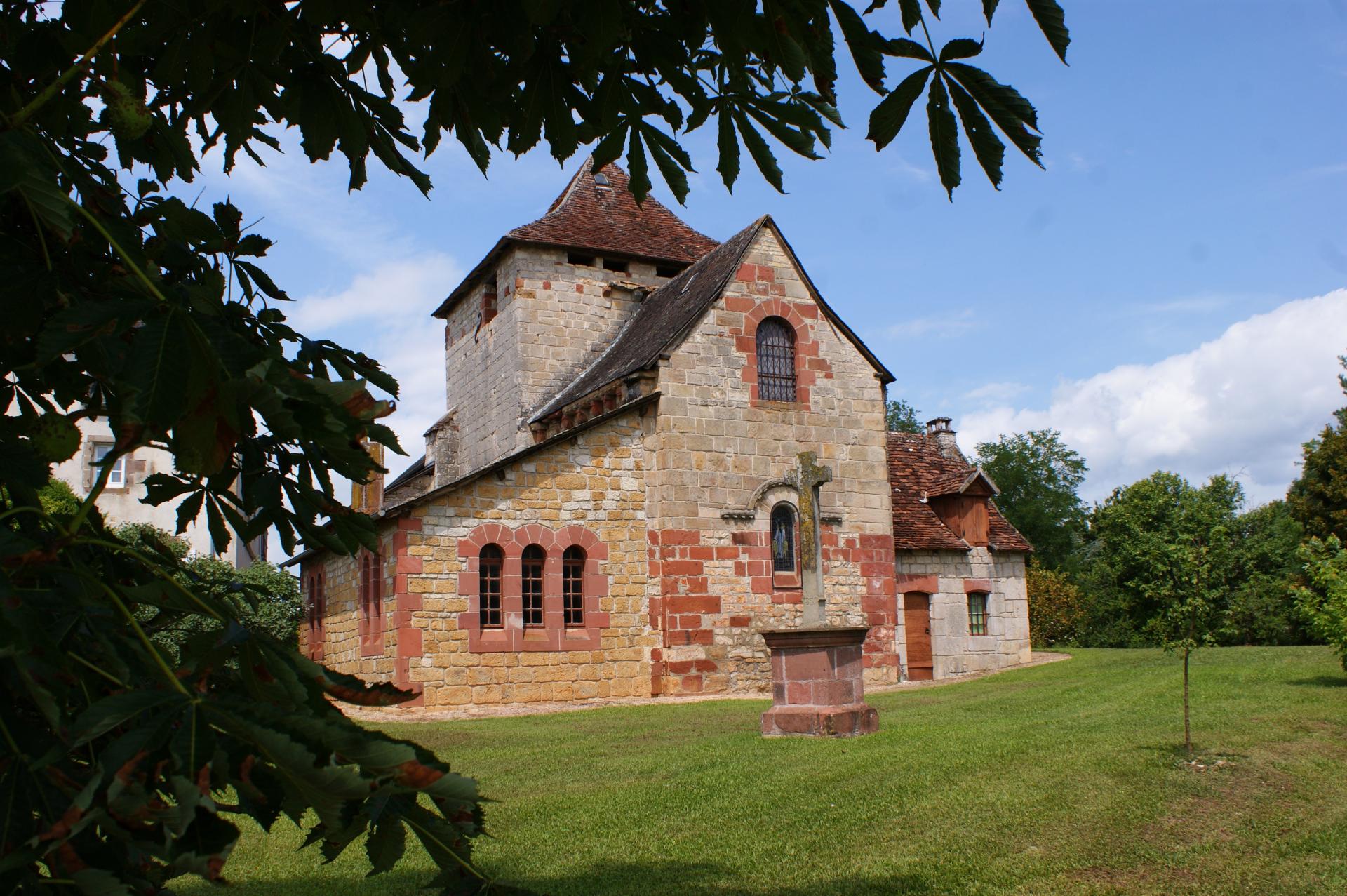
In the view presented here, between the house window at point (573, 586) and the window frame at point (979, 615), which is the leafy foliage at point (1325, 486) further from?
the house window at point (573, 586)

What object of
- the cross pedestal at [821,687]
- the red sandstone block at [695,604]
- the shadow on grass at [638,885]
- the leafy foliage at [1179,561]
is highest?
the leafy foliage at [1179,561]

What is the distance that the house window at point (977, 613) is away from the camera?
2425 cm

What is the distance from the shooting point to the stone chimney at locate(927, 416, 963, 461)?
27.1m

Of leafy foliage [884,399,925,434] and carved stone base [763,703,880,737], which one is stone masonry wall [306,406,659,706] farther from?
leafy foliage [884,399,925,434]

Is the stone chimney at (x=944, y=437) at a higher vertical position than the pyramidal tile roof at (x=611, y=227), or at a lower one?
lower

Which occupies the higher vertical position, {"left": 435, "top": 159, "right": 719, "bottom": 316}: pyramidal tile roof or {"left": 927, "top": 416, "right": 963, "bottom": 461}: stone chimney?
{"left": 435, "top": 159, "right": 719, "bottom": 316}: pyramidal tile roof

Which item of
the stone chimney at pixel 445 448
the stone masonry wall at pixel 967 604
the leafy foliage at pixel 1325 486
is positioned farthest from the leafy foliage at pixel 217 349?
the leafy foliage at pixel 1325 486

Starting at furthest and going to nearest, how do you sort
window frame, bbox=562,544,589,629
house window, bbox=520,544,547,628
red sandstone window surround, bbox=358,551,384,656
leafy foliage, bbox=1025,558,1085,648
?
1. leafy foliage, bbox=1025,558,1085,648
2. window frame, bbox=562,544,589,629
3. house window, bbox=520,544,547,628
4. red sandstone window surround, bbox=358,551,384,656

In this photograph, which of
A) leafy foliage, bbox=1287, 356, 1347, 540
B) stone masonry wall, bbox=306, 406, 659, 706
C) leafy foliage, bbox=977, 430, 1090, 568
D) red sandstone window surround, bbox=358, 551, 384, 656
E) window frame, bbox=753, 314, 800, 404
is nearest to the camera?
stone masonry wall, bbox=306, 406, 659, 706

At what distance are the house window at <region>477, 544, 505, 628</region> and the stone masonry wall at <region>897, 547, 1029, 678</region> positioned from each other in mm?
8993

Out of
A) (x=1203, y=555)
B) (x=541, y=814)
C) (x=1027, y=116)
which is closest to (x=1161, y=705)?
(x=1203, y=555)

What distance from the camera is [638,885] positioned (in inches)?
244

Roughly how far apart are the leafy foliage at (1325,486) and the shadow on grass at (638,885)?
108ft

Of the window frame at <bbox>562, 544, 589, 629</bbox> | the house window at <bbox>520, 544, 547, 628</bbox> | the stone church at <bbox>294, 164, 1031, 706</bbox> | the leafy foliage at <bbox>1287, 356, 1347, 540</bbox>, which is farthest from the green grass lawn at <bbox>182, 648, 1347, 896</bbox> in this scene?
the leafy foliage at <bbox>1287, 356, 1347, 540</bbox>
